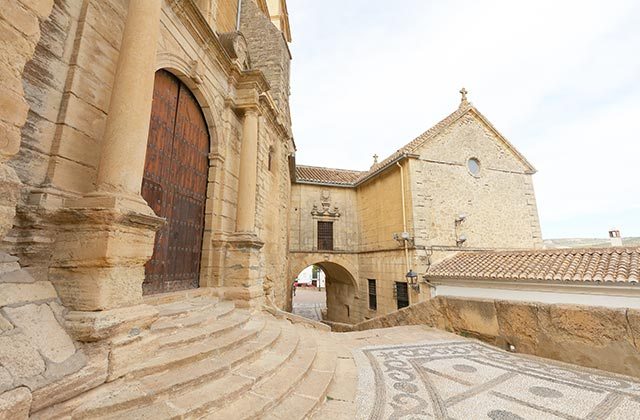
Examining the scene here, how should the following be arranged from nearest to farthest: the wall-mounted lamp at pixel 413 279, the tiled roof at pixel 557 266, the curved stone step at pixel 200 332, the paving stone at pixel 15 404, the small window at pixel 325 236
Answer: the paving stone at pixel 15 404 → the curved stone step at pixel 200 332 → the tiled roof at pixel 557 266 → the wall-mounted lamp at pixel 413 279 → the small window at pixel 325 236

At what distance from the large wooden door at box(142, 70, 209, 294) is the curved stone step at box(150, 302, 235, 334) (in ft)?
3.02

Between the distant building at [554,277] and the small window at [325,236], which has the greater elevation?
the small window at [325,236]

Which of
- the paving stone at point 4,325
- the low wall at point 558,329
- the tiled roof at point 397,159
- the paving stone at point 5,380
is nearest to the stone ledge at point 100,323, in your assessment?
the paving stone at point 4,325

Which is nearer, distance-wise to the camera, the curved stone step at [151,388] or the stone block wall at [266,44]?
the curved stone step at [151,388]

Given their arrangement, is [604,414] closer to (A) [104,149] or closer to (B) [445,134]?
(A) [104,149]

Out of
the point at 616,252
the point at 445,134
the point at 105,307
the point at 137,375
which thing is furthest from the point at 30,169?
the point at 445,134

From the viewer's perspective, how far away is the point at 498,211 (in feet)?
39.8

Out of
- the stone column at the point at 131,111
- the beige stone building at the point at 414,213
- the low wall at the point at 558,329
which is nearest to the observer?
the stone column at the point at 131,111

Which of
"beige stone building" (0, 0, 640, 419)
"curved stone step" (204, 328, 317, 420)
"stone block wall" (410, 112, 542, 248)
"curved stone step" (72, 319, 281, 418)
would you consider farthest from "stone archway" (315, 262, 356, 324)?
"curved stone step" (72, 319, 281, 418)

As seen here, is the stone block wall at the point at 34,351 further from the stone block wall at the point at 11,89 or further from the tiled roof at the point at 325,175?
the tiled roof at the point at 325,175

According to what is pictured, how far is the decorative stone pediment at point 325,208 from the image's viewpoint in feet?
47.6

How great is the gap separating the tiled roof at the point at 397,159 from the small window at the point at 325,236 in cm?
243

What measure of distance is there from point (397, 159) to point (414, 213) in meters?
2.46

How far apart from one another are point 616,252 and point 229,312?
799 cm
